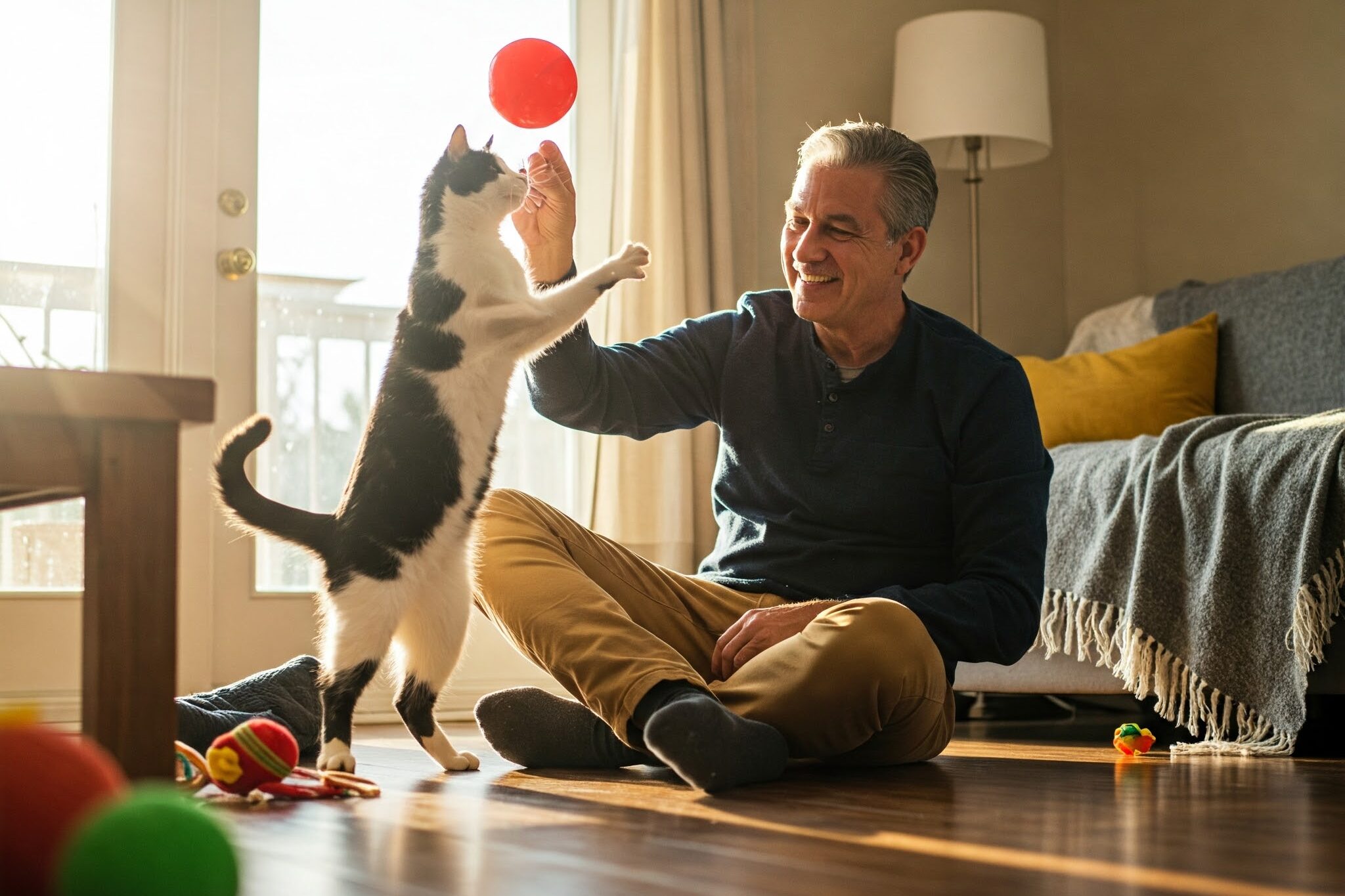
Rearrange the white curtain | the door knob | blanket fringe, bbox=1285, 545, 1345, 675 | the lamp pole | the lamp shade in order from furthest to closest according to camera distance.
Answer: the lamp pole → the lamp shade → the white curtain → the door knob → blanket fringe, bbox=1285, 545, 1345, 675

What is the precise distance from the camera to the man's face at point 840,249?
1854 millimetres

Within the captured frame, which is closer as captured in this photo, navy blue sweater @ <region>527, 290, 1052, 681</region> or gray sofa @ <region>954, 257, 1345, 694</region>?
navy blue sweater @ <region>527, 290, 1052, 681</region>

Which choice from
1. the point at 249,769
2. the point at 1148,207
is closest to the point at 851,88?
the point at 1148,207

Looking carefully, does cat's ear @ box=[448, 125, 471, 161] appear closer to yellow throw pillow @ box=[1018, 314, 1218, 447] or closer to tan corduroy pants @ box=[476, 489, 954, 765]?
tan corduroy pants @ box=[476, 489, 954, 765]

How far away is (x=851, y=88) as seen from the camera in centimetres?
370

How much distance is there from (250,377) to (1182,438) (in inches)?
73.2

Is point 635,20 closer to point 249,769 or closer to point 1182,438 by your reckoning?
point 1182,438

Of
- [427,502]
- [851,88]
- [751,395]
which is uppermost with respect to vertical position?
Result: [851,88]

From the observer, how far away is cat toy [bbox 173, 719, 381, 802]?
139 cm

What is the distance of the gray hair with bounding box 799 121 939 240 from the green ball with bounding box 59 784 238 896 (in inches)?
55.1

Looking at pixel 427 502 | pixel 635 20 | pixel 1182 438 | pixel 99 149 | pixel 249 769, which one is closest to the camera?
pixel 249 769

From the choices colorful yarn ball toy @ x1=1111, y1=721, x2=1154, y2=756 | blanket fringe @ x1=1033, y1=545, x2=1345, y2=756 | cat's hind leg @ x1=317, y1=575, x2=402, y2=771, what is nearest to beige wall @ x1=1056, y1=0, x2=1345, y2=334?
blanket fringe @ x1=1033, y1=545, x2=1345, y2=756

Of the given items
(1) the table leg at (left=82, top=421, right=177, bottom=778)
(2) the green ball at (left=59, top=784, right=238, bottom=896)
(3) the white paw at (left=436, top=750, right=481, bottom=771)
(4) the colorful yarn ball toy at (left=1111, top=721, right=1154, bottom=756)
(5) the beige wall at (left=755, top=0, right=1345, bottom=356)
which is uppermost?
(5) the beige wall at (left=755, top=0, right=1345, bottom=356)

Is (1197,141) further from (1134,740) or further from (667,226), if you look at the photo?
(1134,740)
